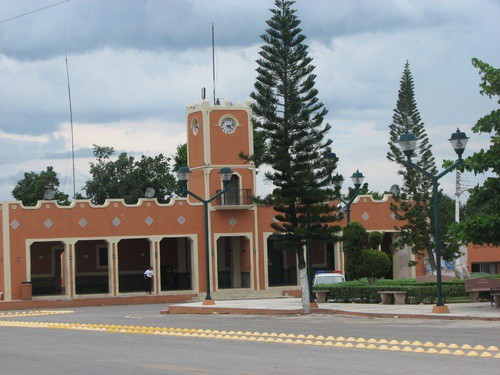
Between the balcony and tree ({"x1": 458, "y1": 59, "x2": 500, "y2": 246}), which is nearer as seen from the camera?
tree ({"x1": 458, "y1": 59, "x2": 500, "y2": 246})

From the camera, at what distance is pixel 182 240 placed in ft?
166

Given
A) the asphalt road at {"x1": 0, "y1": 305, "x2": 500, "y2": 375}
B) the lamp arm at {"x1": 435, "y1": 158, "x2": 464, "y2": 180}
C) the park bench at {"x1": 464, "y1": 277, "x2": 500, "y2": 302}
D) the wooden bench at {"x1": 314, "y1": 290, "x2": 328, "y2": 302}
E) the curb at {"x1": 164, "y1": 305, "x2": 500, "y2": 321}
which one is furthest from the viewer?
the wooden bench at {"x1": 314, "y1": 290, "x2": 328, "y2": 302}

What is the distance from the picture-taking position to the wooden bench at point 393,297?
1025 inches

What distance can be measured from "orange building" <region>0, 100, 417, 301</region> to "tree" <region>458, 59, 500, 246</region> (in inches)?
821

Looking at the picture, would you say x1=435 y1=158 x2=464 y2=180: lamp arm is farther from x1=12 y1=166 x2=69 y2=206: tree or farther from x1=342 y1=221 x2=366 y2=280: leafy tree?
x1=12 y1=166 x2=69 y2=206: tree

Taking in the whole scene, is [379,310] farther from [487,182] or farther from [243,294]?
[243,294]

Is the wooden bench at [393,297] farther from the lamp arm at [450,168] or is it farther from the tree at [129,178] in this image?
the tree at [129,178]

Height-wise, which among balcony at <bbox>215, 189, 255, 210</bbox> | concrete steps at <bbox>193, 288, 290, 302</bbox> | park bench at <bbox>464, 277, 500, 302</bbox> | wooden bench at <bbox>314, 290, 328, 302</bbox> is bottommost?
concrete steps at <bbox>193, 288, 290, 302</bbox>

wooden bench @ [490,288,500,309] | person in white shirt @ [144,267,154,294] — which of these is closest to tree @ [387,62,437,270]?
person in white shirt @ [144,267,154,294]

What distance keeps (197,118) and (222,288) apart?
8.96 meters

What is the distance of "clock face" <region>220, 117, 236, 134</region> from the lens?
47062 mm

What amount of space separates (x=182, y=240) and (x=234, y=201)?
5070mm

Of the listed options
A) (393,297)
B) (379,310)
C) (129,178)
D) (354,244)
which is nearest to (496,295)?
(379,310)

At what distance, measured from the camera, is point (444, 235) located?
44.8 m
